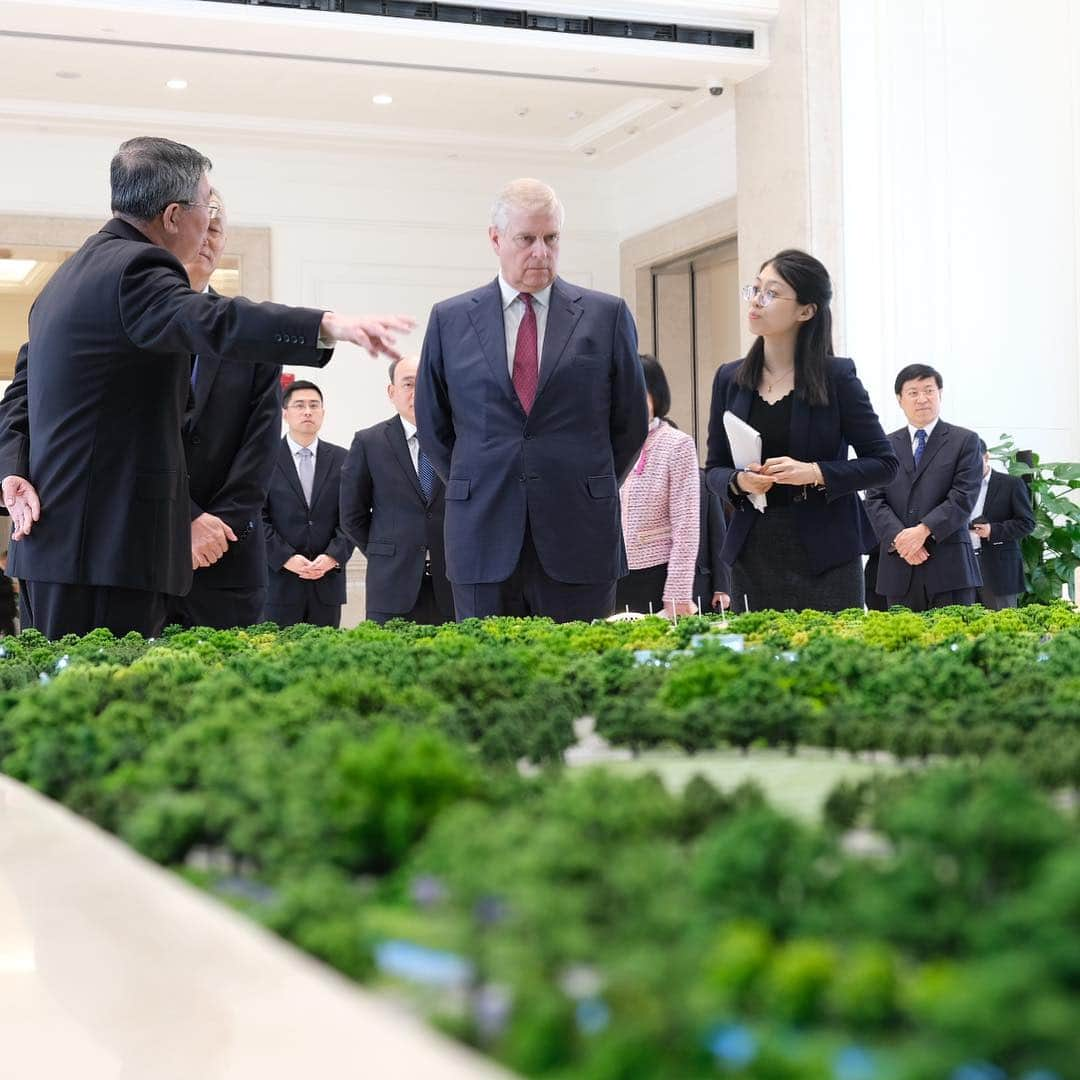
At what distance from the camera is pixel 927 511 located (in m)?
6.24

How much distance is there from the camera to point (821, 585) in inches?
153

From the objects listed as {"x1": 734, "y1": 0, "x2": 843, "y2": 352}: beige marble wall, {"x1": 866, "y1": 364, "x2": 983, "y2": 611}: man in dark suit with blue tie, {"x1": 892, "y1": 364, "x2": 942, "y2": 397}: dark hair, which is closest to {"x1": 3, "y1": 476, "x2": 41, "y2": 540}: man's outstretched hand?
{"x1": 866, "y1": 364, "x2": 983, "y2": 611}: man in dark suit with blue tie

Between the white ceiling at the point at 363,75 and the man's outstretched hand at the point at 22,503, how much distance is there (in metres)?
5.85

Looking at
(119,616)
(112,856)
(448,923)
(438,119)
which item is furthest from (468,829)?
(438,119)

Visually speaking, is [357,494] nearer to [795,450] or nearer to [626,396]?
[626,396]

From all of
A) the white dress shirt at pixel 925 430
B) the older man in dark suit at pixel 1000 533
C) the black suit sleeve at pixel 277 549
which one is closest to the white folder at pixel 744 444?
the black suit sleeve at pixel 277 549

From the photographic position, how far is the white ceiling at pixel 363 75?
27.7 feet

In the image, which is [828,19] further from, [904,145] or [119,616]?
[119,616]

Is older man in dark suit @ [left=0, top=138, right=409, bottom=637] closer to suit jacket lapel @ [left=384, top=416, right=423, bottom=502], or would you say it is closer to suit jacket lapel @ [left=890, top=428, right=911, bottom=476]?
suit jacket lapel @ [left=384, top=416, right=423, bottom=502]

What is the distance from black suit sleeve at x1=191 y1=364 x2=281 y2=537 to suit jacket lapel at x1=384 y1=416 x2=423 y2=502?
160 cm

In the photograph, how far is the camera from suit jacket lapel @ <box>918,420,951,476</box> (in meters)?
6.33

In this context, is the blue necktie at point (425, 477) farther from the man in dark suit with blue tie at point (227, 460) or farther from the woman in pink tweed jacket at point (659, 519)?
the man in dark suit with blue tie at point (227, 460)

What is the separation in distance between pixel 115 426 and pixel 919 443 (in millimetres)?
4216

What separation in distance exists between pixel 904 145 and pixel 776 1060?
887cm
